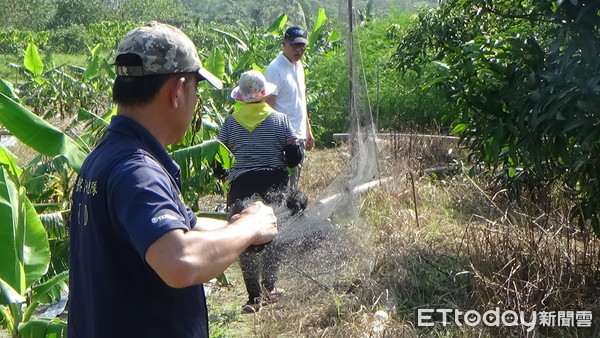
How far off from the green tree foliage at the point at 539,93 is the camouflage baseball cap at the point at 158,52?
8.11 feet

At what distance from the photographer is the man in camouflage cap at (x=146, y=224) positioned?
1985 millimetres

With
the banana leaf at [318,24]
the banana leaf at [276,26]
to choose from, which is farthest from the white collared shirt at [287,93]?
the banana leaf at [276,26]

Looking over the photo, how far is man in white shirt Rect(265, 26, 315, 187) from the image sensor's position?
7.13 m

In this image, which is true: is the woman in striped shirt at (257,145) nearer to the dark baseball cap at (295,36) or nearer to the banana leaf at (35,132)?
the dark baseball cap at (295,36)

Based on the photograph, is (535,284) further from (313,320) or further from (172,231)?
(172,231)

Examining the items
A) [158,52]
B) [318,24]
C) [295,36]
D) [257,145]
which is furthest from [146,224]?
[318,24]

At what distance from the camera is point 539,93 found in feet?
14.9

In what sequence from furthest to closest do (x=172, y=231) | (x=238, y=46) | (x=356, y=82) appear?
(x=238, y=46), (x=356, y=82), (x=172, y=231)

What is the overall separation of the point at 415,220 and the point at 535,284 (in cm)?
195

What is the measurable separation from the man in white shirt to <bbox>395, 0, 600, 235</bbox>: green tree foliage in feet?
4.91

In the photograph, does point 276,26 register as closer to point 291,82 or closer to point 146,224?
point 291,82

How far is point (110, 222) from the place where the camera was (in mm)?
2119

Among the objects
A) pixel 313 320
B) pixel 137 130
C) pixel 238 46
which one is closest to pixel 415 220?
pixel 313 320

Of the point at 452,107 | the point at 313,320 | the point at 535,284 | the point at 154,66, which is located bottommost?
the point at 313,320
